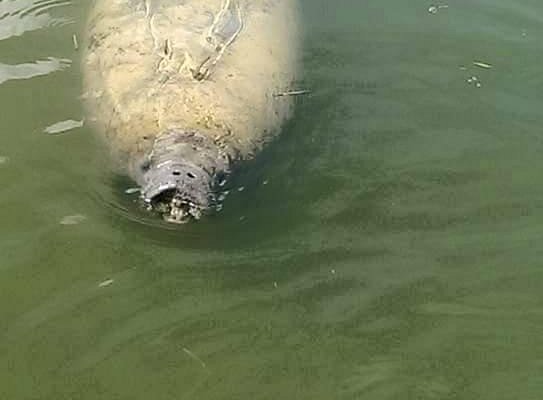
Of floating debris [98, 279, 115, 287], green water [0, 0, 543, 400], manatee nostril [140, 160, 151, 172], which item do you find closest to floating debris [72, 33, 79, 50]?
green water [0, 0, 543, 400]

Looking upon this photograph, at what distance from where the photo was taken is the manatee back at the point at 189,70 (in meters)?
6.04

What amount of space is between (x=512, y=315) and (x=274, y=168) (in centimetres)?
162

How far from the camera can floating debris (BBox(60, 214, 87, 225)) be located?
5.91 metres

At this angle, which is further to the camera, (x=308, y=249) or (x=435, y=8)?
(x=435, y=8)

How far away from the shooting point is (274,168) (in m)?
6.30

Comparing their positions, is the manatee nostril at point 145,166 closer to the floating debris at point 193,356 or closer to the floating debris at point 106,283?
the floating debris at point 106,283

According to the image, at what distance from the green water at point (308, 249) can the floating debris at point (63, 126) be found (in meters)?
0.05

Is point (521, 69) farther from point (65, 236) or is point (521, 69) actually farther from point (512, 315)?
point (65, 236)

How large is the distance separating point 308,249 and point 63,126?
1751mm

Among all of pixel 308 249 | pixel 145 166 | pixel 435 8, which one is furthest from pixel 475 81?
pixel 145 166

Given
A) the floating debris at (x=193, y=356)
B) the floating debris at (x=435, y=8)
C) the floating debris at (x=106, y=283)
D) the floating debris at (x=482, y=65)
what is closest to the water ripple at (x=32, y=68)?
the floating debris at (x=106, y=283)

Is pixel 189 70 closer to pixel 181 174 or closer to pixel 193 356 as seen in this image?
pixel 181 174

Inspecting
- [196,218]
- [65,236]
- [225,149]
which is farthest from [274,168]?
[65,236]

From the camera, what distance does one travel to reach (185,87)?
6.12 meters
